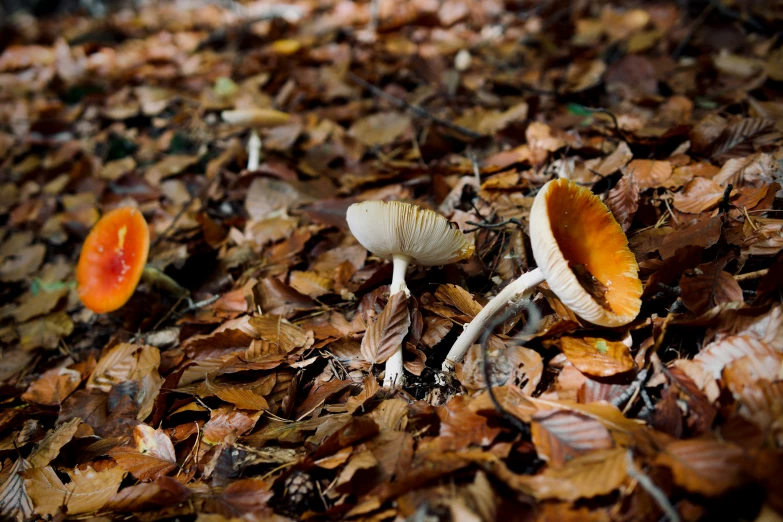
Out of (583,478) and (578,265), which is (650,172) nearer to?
(578,265)

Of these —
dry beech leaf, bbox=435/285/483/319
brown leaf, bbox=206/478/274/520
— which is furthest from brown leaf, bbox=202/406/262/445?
dry beech leaf, bbox=435/285/483/319

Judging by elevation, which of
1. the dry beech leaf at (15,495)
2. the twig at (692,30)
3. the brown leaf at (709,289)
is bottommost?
the dry beech leaf at (15,495)

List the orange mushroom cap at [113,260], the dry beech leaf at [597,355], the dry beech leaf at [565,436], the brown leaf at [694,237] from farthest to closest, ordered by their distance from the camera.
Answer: the orange mushroom cap at [113,260] < the brown leaf at [694,237] < the dry beech leaf at [597,355] < the dry beech leaf at [565,436]

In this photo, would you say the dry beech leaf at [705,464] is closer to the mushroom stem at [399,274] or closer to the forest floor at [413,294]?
the forest floor at [413,294]

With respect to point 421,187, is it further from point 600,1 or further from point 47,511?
point 600,1

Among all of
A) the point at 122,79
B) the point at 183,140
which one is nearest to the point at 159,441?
the point at 183,140

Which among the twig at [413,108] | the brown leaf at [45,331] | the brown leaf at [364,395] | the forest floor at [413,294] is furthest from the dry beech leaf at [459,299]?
the brown leaf at [45,331]
